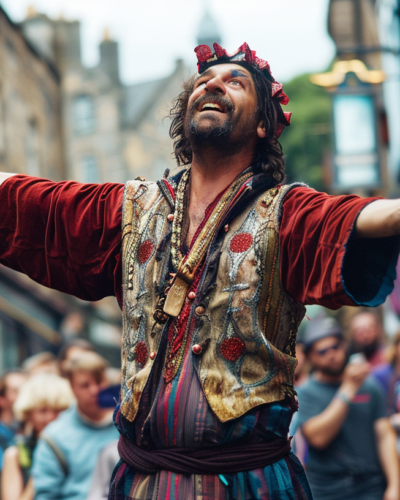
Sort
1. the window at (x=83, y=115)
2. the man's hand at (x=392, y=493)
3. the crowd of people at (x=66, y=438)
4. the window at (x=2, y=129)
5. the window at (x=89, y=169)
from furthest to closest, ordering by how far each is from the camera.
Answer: the window at (x=89, y=169) < the window at (x=83, y=115) < the window at (x=2, y=129) < the man's hand at (x=392, y=493) < the crowd of people at (x=66, y=438)

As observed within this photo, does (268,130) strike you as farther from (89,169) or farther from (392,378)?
(89,169)

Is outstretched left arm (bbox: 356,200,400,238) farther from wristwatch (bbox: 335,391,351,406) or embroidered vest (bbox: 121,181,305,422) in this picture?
wristwatch (bbox: 335,391,351,406)

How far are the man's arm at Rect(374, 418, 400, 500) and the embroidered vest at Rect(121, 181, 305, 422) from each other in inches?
119

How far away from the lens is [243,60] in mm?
3268

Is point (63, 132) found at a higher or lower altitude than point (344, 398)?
lower

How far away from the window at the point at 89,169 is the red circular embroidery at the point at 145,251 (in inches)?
930

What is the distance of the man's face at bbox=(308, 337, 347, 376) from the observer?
19.6ft

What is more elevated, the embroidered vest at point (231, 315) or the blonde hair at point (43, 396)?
the embroidered vest at point (231, 315)


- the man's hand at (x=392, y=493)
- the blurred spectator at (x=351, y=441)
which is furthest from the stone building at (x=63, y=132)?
the man's hand at (x=392, y=493)

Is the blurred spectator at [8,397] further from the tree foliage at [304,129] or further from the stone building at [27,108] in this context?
the tree foliage at [304,129]

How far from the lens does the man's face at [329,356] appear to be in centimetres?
597

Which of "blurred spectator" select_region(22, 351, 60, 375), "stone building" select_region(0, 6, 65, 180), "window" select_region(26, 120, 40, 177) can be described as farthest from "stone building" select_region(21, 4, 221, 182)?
"blurred spectator" select_region(22, 351, 60, 375)

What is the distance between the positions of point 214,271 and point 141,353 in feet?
1.21

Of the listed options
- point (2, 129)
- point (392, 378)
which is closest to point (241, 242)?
point (392, 378)
